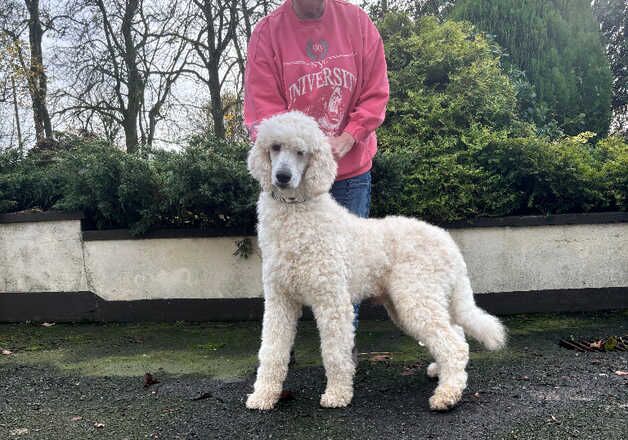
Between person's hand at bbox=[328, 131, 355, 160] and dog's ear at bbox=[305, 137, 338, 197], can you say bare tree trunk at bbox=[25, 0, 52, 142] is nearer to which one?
person's hand at bbox=[328, 131, 355, 160]

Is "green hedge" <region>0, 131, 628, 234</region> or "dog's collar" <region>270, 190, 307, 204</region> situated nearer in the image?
"dog's collar" <region>270, 190, 307, 204</region>

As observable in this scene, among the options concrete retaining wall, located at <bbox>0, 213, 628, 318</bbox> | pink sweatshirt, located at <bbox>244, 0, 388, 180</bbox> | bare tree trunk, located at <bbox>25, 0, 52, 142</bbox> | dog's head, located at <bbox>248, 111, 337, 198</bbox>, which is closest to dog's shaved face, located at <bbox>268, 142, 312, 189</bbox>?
dog's head, located at <bbox>248, 111, 337, 198</bbox>

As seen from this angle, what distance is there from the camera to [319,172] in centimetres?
285

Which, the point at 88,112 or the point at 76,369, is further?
the point at 88,112

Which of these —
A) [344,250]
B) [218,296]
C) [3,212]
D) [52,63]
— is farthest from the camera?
[52,63]

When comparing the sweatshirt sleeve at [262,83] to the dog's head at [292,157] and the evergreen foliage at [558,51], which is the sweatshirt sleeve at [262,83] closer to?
the dog's head at [292,157]

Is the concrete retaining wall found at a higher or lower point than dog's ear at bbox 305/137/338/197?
lower

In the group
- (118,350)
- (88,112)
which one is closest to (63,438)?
(118,350)

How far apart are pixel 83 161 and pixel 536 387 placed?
4.59 metres

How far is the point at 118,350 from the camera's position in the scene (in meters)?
4.34

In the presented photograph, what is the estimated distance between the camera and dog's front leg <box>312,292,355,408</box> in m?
2.87

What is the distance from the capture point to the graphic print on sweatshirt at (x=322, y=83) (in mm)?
3248

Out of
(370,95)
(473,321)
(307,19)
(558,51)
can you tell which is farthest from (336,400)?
(558,51)

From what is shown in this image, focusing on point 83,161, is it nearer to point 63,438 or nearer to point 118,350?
point 118,350
